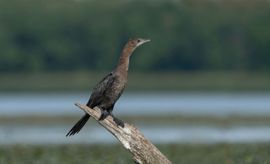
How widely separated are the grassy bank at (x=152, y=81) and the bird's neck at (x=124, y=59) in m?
36.5

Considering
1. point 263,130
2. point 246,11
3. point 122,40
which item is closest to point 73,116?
point 263,130

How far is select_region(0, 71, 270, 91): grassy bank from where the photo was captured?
51.6 meters

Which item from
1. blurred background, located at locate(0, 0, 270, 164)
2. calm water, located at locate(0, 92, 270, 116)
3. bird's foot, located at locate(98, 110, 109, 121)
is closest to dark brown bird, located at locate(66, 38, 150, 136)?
bird's foot, located at locate(98, 110, 109, 121)

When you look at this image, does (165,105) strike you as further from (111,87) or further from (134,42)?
(134,42)

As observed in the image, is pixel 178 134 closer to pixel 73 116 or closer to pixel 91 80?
pixel 73 116

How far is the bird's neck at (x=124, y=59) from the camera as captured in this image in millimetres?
12828

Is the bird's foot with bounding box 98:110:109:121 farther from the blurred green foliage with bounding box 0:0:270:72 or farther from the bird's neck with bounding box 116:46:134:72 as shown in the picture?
the blurred green foliage with bounding box 0:0:270:72

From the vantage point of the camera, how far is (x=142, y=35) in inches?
2248

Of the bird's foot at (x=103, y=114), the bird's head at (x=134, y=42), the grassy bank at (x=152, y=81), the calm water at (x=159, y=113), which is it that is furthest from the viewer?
the grassy bank at (x=152, y=81)

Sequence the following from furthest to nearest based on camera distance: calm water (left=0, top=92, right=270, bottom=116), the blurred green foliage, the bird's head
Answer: the blurred green foliage
calm water (left=0, top=92, right=270, bottom=116)
the bird's head

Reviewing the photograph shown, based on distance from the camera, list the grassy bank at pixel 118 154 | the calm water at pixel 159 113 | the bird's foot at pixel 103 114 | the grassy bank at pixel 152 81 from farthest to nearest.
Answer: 1. the grassy bank at pixel 152 81
2. the calm water at pixel 159 113
3. the grassy bank at pixel 118 154
4. the bird's foot at pixel 103 114

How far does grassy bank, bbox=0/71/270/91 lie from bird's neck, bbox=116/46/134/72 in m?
36.5

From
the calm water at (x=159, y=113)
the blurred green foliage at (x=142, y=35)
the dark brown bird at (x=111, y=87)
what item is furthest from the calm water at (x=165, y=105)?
the dark brown bird at (x=111, y=87)

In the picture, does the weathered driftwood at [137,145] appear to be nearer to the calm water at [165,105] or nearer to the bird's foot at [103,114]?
the bird's foot at [103,114]
